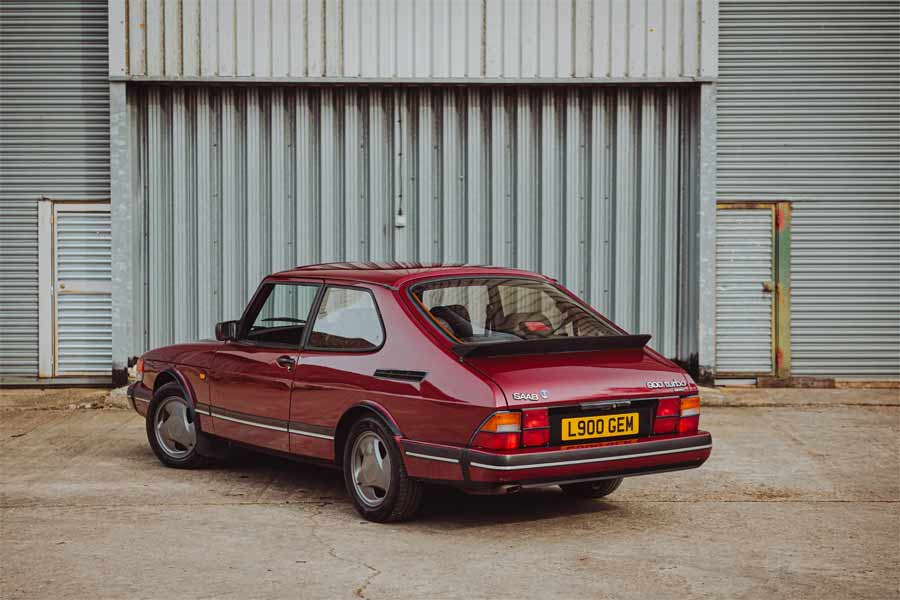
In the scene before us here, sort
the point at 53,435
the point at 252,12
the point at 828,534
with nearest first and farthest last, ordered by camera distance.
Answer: the point at 828,534
the point at 53,435
the point at 252,12

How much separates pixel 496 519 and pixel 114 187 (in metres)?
7.39

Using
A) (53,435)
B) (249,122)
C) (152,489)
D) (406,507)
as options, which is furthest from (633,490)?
(249,122)

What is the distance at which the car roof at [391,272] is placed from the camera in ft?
24.1

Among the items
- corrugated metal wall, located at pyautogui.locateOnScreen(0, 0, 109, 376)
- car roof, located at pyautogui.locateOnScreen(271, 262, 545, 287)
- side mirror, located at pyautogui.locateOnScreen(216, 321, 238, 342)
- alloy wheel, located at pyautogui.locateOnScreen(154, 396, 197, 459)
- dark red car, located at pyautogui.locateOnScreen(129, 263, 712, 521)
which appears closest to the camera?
dark red car, located at pyautogui.locateOnScreen(129, 263, 712, 521)

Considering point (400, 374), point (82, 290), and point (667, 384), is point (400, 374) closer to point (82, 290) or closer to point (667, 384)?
point (667, 384)

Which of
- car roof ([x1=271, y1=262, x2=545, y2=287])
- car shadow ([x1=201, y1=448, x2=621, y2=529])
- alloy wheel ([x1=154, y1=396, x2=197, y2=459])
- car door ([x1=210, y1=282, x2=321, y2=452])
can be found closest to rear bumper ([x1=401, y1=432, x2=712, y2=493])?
car shadow ([x1=201, y1=448, x2=621, y2=529])

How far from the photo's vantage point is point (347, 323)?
736 centimetres

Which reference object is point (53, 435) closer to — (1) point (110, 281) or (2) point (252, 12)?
(1) point (110, 281)

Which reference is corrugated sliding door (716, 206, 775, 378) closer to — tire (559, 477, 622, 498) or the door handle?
tire (559, 477, 622, 498)

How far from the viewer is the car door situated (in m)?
7.64

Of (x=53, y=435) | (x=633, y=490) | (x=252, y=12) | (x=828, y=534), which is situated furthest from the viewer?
(x=252, y=12)

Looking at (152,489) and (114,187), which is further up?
(114,187)

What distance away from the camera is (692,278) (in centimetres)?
1310

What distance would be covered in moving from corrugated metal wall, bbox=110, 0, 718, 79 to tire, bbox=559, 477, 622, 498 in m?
6.29
